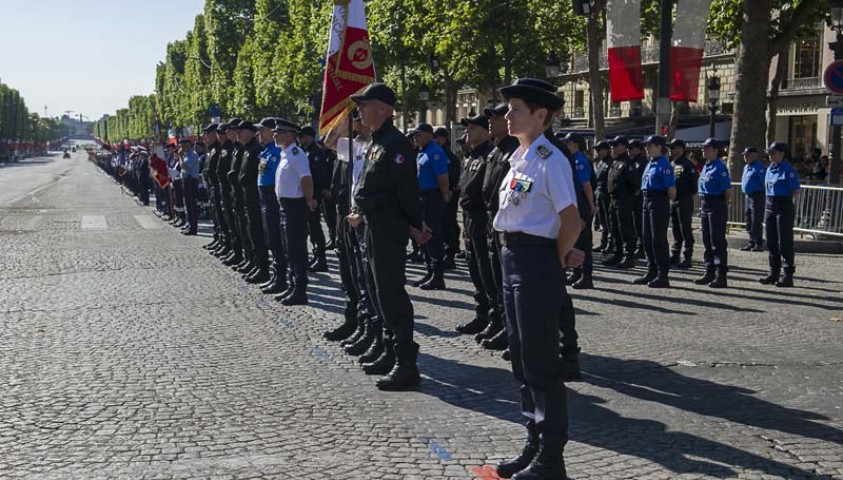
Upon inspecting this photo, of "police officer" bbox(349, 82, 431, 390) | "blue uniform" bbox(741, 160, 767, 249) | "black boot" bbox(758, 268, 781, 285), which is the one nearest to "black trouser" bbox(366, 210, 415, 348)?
"police officer" bbox(349, 82, 431, 390)

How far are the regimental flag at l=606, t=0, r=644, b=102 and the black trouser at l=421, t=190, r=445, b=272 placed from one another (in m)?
5.17

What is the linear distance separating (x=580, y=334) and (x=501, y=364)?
1.53 m

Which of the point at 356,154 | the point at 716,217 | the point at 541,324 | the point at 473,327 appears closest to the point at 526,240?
the point at 541,324

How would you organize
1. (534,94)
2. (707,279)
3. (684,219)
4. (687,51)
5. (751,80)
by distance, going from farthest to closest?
(751,80) < (687,51) < (684,219) < (707,279) < (534,94)

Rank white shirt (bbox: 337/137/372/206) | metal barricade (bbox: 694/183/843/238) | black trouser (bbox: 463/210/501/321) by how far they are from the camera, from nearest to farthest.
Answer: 1. white shirt (bbox: 337/137/372/206)
2. black trouser (bbox: 463/210/501/321)
3. metal barricade (bbox: 694/183/843/238)

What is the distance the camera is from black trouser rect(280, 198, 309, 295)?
Answer: 10.6 meters

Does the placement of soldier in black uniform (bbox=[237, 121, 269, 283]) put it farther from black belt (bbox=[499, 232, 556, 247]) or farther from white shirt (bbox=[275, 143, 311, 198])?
black belt (bbox=[499, 232, 556, 247])

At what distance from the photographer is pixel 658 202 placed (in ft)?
38.6

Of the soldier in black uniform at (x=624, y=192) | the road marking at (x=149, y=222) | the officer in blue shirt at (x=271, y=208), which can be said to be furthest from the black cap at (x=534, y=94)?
the road marking at (x=149, y=222)

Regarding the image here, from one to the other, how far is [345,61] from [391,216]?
262 centimetres

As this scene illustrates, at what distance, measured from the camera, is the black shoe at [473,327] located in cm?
890

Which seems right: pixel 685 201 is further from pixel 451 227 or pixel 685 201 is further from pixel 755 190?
pixel 451 227

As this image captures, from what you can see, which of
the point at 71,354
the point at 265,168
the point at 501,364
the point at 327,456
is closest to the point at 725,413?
the point at 501,364

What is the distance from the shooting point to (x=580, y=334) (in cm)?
Result: 884
